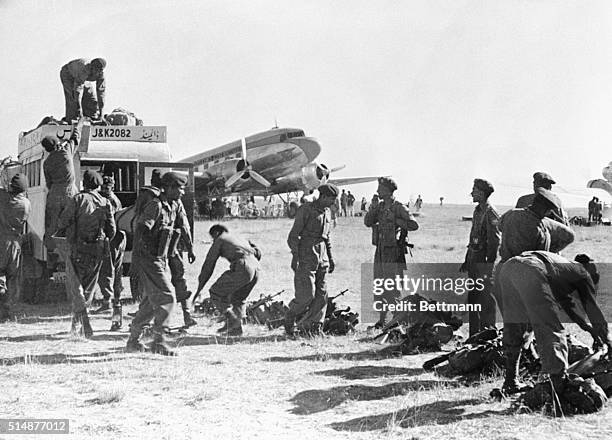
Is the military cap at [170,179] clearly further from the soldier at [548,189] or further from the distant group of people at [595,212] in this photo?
the distant group of people at [595,212]

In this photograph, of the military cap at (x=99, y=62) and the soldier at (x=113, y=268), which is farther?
the military cap at (x=99, y=62)

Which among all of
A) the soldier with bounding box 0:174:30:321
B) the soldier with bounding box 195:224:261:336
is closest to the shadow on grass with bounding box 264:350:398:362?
the soldier with bounding box 195:224:261:336

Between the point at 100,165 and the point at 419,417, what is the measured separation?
23.5 ft

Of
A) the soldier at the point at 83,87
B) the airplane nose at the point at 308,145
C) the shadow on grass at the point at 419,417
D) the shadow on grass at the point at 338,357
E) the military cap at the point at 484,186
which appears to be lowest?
the shadow on grass at the point at 419,417

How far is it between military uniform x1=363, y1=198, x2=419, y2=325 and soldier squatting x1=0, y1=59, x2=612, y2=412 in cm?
1

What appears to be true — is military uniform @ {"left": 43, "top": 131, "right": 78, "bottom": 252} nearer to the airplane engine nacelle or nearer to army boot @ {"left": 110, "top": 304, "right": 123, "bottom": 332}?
army boot @ {"left": 110, "top": 304, "right": 123, "bottom": 332}

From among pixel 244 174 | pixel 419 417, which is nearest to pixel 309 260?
pixel 419 417

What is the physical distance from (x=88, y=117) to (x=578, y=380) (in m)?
9.11

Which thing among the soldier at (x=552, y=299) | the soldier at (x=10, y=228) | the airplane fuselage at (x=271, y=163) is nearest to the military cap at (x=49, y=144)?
the soldier at (x=10, y=228)

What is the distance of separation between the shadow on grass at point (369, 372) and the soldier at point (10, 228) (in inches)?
193

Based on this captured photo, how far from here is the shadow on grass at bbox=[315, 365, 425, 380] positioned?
6.35 m

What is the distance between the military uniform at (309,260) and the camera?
8016 mm

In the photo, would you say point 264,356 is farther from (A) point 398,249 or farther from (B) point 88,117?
(B) point 88,117

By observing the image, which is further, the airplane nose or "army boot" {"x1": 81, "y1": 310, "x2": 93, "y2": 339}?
the airplane nose
